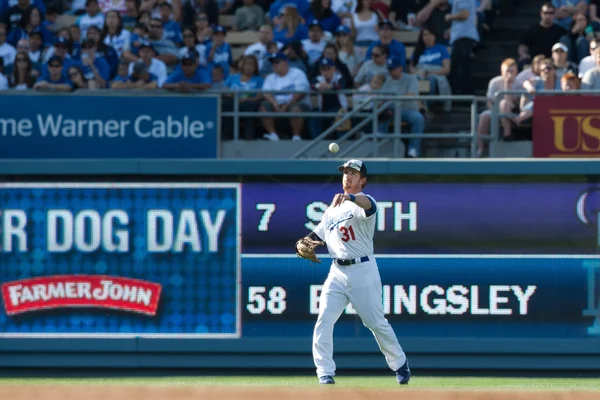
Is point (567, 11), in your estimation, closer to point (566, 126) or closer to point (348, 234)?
point (566, 126)

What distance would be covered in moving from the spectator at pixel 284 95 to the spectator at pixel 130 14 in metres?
3.31

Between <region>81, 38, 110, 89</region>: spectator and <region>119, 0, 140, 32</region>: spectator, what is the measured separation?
1230 millimetres

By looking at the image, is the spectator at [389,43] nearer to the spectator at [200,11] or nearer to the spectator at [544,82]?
the spectator at [544,82]

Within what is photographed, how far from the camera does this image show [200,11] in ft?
55.6

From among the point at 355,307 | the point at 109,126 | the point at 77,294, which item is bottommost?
the point at 77,294

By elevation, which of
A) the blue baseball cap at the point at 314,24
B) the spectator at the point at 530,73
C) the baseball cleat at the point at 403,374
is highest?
the blue baseball cap at the point at 314,24

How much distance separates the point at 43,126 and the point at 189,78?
2.88m

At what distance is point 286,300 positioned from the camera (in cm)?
1098

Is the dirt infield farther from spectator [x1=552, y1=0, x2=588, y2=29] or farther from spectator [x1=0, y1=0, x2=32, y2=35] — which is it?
spectator [x1=0, y1=0, x2=32, y2=35]

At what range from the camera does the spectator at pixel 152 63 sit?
50.1ft

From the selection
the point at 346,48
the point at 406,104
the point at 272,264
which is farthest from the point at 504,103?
the point at 272,264

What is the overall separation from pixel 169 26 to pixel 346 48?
2603mm

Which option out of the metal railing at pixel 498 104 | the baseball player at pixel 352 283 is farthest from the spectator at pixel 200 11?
the baseball player at pixel 352 283

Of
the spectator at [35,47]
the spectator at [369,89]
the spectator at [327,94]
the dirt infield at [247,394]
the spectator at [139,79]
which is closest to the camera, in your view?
the dirt infield at [247,394]
